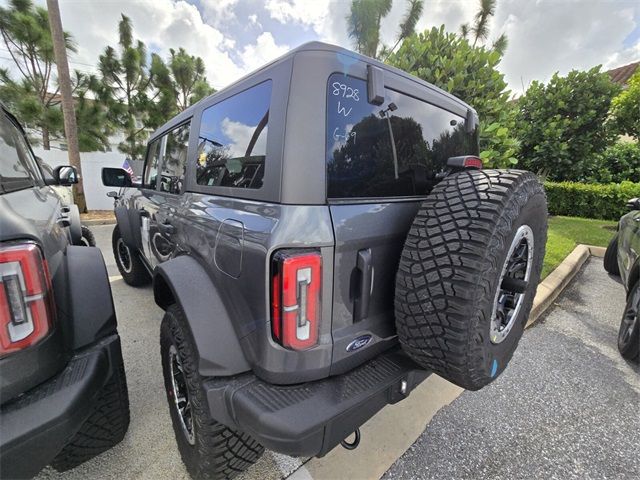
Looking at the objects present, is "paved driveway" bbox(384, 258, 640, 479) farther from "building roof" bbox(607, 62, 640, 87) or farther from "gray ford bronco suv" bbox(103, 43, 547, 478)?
"building roof" bbox(607, 62, 640, 87)

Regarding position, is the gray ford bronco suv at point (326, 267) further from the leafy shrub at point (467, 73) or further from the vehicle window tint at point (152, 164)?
the leafy shrub at point (467, 73)

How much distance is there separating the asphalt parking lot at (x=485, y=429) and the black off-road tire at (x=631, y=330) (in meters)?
0.12

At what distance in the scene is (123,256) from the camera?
4285mm

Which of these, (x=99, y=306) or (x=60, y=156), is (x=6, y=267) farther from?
(x=60, y=156)

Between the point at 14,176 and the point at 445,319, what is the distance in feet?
7.21

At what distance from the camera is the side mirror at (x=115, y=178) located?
332 centimetres

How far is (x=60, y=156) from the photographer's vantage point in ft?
33.3

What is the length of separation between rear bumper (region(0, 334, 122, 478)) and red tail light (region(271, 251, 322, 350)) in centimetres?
78

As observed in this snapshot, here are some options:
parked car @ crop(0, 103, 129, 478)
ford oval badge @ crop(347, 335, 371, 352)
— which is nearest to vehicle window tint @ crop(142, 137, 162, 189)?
parked car @ crop(0, 103, 129, 478)

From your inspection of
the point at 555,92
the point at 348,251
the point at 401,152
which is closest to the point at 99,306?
the point at 348,251

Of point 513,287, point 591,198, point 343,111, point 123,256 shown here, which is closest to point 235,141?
point 343,111

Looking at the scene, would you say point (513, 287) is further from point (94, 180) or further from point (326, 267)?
point (94, 180)

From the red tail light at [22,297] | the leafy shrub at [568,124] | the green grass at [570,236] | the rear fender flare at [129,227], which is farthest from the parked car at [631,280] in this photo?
the leafy shrub at [568,124]

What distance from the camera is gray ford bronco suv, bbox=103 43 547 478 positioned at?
1.18 metres
